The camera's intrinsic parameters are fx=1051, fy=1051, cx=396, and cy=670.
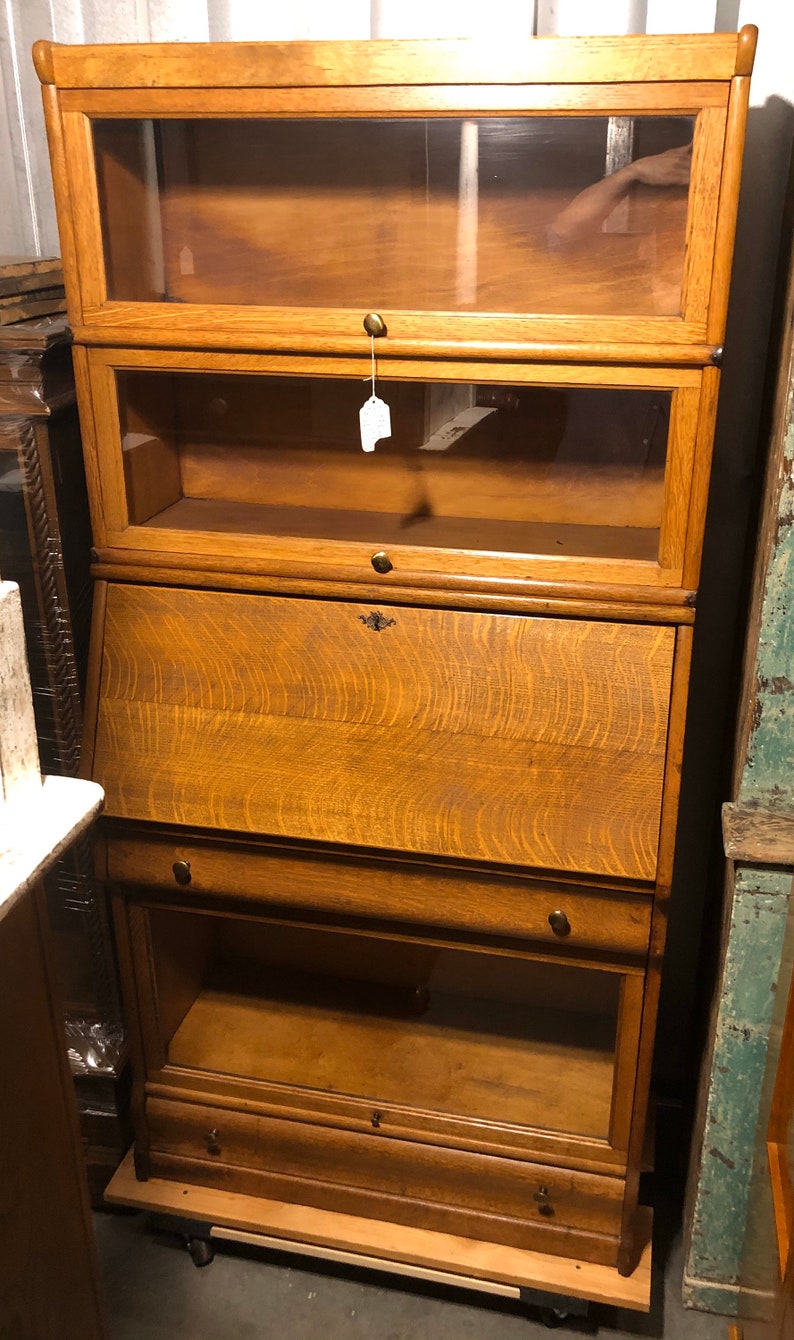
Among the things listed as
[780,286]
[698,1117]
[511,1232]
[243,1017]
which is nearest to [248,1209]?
[243,1017]

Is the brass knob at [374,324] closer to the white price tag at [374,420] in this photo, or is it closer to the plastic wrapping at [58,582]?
the white price tag at [374,420]

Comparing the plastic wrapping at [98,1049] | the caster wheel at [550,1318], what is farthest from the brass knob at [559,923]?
the plastic wrapping at [98,1049]

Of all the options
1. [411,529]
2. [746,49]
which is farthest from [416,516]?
[746,49]

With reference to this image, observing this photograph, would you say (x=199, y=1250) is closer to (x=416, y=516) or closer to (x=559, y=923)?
(x=559, y=923)

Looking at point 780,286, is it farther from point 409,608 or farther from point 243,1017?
point 243,1017

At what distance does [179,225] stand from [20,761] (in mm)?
819

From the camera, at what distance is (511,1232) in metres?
1.62

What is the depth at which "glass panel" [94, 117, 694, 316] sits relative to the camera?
48.3 inches

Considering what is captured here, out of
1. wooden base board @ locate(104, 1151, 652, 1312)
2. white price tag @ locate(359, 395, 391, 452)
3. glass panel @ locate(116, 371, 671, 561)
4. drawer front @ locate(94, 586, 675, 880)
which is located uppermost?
white price tag @ locate(359, 395, 391, 452)

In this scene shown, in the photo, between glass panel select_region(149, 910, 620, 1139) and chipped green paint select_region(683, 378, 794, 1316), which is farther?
glass panel select_region(149, 910, 620, 1139)

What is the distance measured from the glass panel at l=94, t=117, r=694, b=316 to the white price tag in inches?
5.2

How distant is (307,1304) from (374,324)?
1509 millimetres

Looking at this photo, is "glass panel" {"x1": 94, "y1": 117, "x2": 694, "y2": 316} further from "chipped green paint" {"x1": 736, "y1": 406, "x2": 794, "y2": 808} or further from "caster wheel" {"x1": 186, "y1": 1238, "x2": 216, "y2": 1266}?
"caster wheel" {"x1": 186, "y1": 1238, "x2": 216, "y2": 1266}

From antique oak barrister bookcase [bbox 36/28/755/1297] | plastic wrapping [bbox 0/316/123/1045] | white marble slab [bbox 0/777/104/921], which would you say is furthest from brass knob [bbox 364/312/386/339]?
white marble slab [bbox 0/777/104/921]
